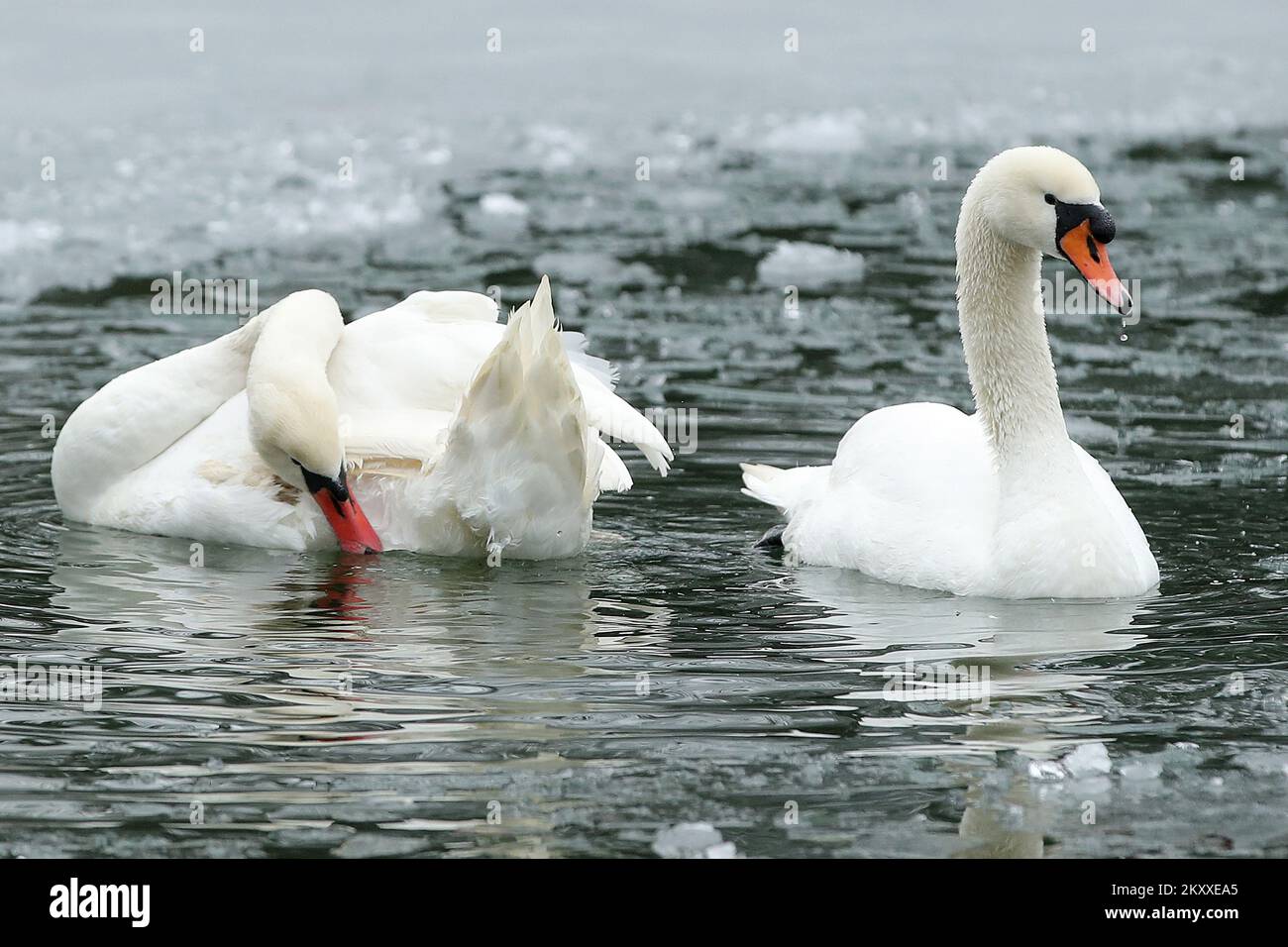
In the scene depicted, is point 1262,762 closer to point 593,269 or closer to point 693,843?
point 693,843

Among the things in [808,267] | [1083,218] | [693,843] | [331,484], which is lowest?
[693,843]

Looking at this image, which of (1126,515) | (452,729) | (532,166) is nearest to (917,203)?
(532,166)

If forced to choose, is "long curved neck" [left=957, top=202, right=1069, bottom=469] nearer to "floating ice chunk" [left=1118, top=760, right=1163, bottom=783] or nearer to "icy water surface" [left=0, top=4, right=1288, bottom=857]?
"icy water surface" [left=0, top=4, right=1288, bottom=857]

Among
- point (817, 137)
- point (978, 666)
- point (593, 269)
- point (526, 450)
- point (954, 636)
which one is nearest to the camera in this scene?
point (978, 666)

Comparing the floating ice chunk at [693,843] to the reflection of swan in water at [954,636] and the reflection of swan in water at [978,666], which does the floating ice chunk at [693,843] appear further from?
the reflection of swan in water at [954,636]

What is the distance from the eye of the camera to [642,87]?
21344mm

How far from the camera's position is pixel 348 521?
6910 mm

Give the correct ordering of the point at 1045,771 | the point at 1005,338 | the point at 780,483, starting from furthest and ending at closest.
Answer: the point at 780,483, the point at 1005,338, the point at 1045,771

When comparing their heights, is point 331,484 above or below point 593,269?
below

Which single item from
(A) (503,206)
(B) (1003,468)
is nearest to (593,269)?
(A) (503,206)

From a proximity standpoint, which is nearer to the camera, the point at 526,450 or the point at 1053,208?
the point at 1053,208

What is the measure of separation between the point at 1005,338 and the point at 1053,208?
0.56 metres

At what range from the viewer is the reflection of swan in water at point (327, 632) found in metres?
5.16

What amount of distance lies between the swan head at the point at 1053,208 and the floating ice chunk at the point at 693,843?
8.48 feet
